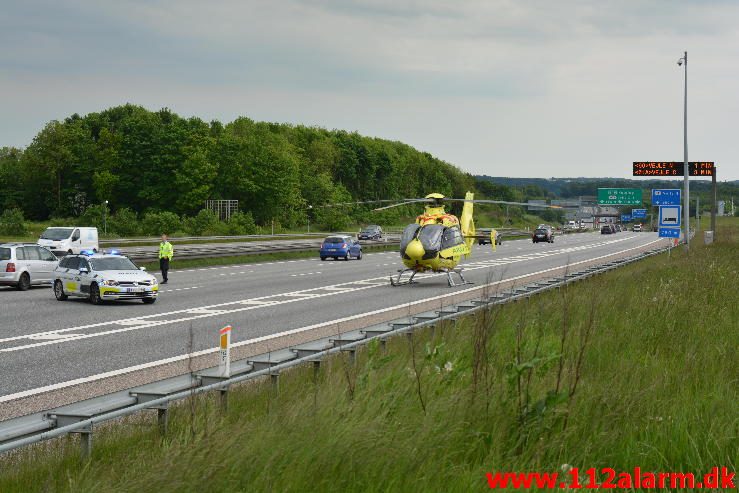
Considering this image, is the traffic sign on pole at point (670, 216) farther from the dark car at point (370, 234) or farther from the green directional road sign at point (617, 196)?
the dark car at point (370, 234)

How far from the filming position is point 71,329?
1914 cm

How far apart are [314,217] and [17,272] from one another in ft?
299

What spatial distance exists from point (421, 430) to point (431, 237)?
79.1 feet

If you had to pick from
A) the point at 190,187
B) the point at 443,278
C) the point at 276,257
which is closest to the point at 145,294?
the point at 443,278

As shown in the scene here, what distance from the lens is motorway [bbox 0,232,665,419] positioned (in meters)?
14.1

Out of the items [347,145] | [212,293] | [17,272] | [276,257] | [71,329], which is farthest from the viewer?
[347,145]

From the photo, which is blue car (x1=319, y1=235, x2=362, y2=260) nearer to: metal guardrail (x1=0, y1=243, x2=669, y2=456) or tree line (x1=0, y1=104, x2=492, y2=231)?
metal guardrail (x1=0, y1=243, x2=669, y2=456)

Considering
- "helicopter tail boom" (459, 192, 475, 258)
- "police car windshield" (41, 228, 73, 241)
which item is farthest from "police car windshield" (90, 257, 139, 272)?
"police car windshield" (41, 228, 73, 241)

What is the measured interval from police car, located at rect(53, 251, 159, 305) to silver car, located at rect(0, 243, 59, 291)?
493 cm

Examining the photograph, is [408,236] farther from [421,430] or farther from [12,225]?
[12,225]

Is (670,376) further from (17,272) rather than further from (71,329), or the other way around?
(17,272)

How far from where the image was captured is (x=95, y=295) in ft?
84.1

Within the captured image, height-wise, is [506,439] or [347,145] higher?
[347,145]

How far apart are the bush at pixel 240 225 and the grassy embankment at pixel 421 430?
8462 cm
